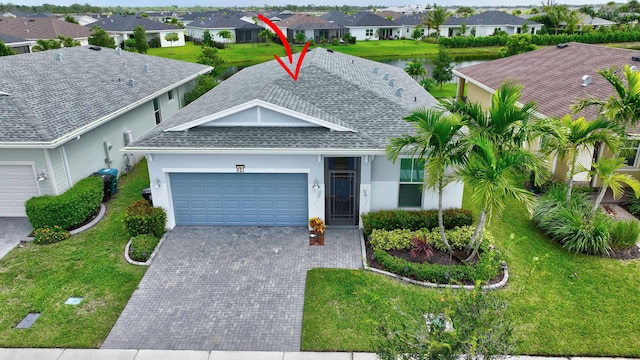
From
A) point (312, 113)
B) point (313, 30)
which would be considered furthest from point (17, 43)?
point (312, 113)

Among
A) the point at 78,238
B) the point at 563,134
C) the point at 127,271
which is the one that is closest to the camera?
the point at 563,134

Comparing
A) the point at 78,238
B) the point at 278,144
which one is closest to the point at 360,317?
the point at 278,144

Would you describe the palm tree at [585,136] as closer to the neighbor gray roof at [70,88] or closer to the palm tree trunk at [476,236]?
the palm tree trunk at [476,236]

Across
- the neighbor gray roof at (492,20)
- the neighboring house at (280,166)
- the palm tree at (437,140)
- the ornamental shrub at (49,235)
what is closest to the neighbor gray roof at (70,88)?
the ornamental shrub at (49,235)

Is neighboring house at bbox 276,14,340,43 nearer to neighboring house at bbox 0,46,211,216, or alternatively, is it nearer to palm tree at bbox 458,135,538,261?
neighboring house at bbox 0,46,211,216

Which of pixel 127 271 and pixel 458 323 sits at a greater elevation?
pixel 458 323

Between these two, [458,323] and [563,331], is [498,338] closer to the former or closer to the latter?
[458,323]

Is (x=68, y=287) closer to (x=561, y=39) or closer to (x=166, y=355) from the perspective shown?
(x=166, y=355)
